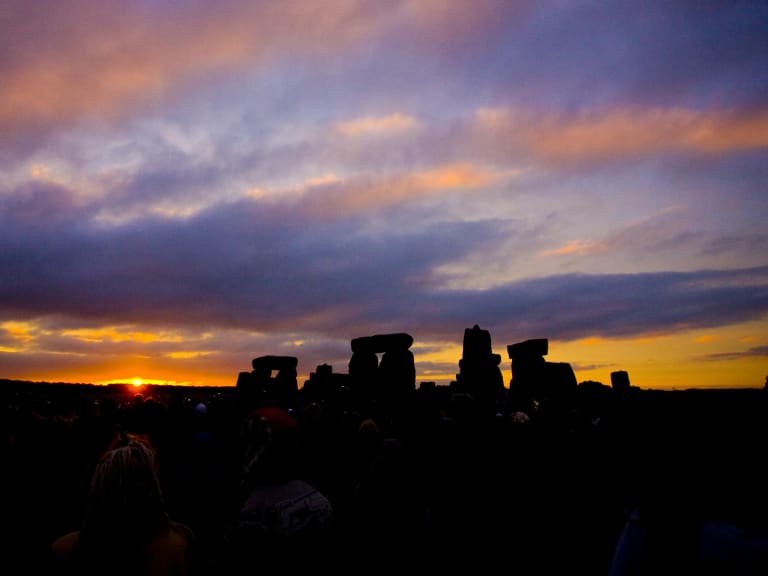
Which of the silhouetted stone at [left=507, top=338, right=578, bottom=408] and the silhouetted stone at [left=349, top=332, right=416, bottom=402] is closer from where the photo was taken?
the silhouetted stone at [left=349, top=332, right=416, bottom=402]

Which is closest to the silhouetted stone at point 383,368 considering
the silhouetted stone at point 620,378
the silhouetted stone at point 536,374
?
the silhouetted stone at point 536,374

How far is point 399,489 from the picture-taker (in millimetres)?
4820

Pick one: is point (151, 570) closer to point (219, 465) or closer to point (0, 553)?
point (0, 553)

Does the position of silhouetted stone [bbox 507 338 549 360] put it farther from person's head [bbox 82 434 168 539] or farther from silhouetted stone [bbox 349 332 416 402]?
person's head [bbox 82 434 168 539]

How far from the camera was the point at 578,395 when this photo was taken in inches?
1174

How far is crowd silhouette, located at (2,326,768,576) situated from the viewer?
2193mm

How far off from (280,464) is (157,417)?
1054cm

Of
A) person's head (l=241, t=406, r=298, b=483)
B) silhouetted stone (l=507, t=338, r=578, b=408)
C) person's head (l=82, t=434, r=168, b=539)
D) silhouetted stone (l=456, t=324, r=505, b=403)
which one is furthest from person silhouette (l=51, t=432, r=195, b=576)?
silhouetted stone (l=456, t=324, r=505, b=403)

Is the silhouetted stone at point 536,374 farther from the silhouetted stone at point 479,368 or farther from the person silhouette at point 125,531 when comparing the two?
the person silhouette at point 125,531

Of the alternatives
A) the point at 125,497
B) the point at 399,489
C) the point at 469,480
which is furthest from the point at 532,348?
the point at 125,497

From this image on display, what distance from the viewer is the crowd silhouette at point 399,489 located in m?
2.19

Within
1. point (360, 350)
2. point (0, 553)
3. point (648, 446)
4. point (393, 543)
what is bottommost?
point (0, 553)

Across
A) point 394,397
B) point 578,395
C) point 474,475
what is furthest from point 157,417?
point 578,395

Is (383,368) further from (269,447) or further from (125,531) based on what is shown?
(125,531)
